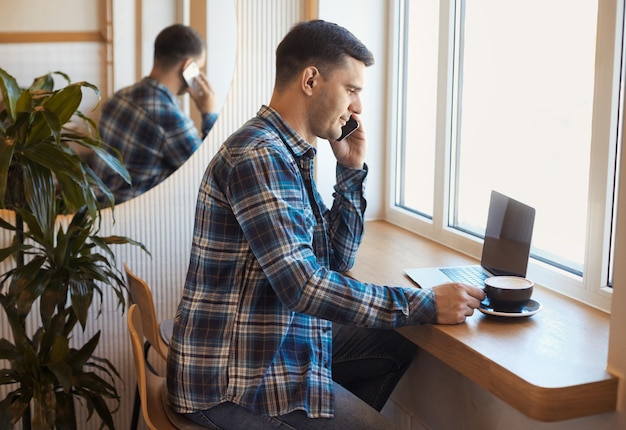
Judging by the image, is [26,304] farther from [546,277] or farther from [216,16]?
[546,277]

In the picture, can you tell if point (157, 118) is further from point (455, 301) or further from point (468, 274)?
point (455, 301)

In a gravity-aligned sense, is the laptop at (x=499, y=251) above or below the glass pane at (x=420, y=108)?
below

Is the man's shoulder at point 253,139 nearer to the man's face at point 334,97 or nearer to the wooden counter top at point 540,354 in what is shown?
the man's face at point 334,97

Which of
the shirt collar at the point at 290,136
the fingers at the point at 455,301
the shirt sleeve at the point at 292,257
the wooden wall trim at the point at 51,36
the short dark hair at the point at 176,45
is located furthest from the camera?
the short dark hair at the point at 176,45

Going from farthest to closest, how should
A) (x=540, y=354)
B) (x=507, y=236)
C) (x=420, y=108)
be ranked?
(x=420, y=108) < (x=507, y=236) < (x=540, y=354)

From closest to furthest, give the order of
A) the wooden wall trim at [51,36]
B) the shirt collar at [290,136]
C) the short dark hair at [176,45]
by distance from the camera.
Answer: the shirt collar at [290,136], the wooden wall trim at [51,36], the short dark hair at [176,45]

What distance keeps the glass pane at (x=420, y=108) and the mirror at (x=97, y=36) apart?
64cm

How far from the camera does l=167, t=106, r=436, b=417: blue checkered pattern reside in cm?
162

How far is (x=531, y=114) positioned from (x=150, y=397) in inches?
48.7

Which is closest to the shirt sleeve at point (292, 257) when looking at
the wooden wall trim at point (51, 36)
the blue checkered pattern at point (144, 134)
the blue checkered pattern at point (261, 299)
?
the blue checkered pattern at point (261, 299)

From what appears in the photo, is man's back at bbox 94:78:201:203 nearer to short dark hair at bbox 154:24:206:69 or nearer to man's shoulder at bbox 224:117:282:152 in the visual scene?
short dark hair at bbox 154:24:206:69

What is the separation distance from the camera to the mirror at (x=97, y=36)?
2.57 meters

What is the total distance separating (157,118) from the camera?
2689 millimetres

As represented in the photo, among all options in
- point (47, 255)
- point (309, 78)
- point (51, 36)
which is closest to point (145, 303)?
point (47, 255)
